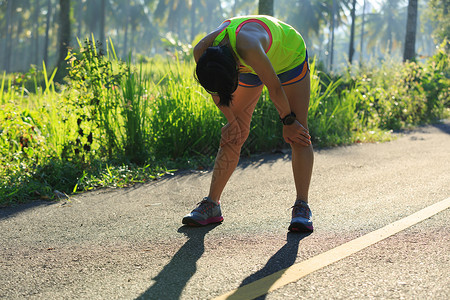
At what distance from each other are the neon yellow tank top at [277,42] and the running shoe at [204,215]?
993mm

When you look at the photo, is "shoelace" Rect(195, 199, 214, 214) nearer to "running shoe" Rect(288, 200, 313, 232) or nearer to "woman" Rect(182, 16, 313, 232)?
"woman" Rect(182, 16, 313, 232)

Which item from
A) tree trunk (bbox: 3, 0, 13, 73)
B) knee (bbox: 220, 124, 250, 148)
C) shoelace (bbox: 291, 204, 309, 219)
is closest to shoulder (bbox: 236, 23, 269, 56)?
knee (bbox: 220, 124, 250, 148)

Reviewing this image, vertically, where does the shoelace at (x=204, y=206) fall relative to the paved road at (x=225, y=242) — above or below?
above

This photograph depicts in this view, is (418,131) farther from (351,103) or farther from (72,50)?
(72,50)

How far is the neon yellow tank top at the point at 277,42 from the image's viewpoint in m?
2.93

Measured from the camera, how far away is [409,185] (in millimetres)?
4621

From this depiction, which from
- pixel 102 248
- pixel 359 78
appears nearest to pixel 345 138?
pixel 359 78

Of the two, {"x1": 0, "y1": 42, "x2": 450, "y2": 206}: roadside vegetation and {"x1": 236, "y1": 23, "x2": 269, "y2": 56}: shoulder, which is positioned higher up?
{"x1": 236, "y1": 23, "x2": 269, "y2": 56}: shoulder

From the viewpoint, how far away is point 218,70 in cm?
267

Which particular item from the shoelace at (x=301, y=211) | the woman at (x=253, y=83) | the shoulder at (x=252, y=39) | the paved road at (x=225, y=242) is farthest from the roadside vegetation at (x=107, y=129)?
the shoulder at (x=252, y=39)

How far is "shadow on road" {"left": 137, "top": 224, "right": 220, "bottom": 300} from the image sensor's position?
2.34m

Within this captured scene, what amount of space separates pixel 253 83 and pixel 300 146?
550mm

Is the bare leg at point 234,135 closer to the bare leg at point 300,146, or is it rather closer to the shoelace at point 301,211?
the bare leg at point 300,146

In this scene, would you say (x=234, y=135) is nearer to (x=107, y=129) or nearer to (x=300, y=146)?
(x=300, y=146)
